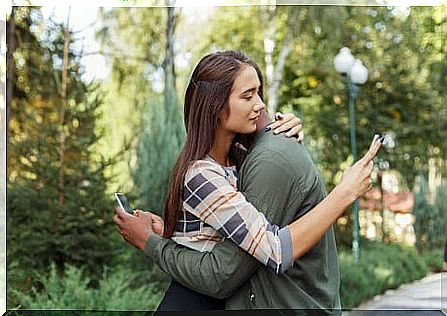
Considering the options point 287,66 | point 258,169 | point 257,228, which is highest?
point 287,66

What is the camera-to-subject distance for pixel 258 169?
2.07 metres

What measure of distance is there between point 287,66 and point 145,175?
1526 millimetres

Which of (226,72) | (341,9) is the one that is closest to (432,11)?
(341,9)

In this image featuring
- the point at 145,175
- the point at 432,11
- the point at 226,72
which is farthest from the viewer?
the point at 432,11

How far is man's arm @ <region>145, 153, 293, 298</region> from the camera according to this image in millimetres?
2062

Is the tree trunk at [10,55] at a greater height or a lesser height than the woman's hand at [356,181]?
greater

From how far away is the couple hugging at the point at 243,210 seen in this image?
208 centimetres

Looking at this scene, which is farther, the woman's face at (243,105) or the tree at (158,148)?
the tree at (158,148)

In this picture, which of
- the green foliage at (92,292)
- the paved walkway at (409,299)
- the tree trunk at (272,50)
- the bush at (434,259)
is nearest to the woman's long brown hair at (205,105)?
the green foliage at (92,292)

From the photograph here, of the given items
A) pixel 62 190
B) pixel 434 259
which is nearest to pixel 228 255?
pixel 62 190

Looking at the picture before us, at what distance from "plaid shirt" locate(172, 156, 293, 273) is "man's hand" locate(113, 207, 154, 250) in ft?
0.30

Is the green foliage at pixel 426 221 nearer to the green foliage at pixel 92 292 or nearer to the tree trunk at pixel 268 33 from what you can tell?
the tree trunk at pixel 268 33

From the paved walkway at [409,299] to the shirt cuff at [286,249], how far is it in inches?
155

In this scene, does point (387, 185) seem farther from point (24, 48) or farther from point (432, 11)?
point (24, 48)
